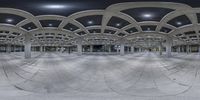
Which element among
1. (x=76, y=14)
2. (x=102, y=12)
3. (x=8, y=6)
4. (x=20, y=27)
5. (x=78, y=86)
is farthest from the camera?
(x=20, y=27)

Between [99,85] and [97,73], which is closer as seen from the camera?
[99,85]

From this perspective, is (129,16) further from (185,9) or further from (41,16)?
(41,16)

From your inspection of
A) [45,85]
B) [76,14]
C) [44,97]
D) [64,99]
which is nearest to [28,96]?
[44,97]

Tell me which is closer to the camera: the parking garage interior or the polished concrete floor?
the polished concrete floor

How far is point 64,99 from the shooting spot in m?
6.04

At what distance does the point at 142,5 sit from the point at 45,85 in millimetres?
13399

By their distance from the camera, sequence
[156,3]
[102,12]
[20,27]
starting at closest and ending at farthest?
[156,3] < [102,12] < [20,27]

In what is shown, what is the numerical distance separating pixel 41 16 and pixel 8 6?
210 inches

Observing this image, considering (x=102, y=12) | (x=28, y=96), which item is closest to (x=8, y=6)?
(x=102, y=12)

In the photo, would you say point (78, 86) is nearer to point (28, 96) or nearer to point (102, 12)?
point (28, 96)

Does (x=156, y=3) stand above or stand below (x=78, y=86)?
above

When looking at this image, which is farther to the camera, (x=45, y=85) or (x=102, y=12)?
(x=102, y=12)

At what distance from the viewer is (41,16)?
80.3 feet

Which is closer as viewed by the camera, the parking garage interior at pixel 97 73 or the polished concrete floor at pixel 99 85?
the polished concrete floor at pixel 99 85
